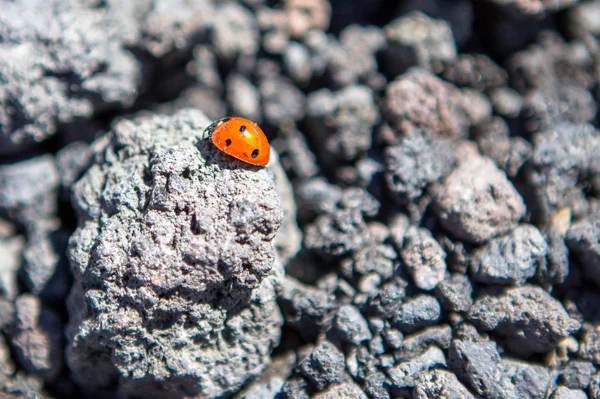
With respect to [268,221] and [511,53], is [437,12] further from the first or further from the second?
[268,221]

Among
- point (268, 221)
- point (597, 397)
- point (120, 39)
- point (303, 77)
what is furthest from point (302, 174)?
point (597, 397)

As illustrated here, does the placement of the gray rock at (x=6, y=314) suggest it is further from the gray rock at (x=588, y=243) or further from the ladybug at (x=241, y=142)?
the gray rock at (x=588, y=243)

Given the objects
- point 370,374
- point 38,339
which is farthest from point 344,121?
point 38,339

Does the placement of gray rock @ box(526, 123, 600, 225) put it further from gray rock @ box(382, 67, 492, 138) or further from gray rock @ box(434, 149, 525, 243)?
gray rock @ box(382, 67, 492, 138)

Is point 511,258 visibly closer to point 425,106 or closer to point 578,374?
point 578,374

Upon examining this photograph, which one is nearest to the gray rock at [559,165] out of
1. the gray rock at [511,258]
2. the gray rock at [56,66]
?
the gray rock at [511,258]
